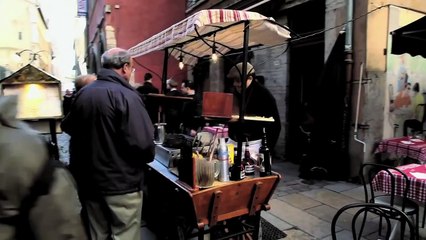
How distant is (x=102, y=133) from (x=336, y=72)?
493cm

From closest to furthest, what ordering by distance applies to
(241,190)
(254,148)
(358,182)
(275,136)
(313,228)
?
1. (241,190)
2. (254,148)
3. (275,136)
4. (313,228)
5. (358,182)

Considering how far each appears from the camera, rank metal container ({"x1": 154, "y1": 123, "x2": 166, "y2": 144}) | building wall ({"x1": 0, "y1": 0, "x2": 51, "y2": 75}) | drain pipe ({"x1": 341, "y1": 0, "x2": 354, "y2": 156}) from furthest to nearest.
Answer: building wall ({"x1": 0, "y1": 0, "x2": 51, "y2": 75}) < drain pipe ({"x1": 341, "y1": 0, "x2": 354, "y2": 156}) < metal container ({"x1": 154, "y1": 123, "x2": 166, "y2": 144})

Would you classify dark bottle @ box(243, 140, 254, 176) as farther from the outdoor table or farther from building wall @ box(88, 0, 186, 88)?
building wall @ box(88, 0, 186, 88)

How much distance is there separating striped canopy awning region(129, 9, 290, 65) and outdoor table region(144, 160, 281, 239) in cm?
133

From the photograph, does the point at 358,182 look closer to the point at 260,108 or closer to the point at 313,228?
the point at 313,228

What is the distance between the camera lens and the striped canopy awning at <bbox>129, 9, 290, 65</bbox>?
9.11 feet

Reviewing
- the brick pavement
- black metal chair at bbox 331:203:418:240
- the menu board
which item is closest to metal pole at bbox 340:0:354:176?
the brick pavement

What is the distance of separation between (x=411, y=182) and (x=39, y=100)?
16.5ft

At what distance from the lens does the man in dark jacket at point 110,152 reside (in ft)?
8.21

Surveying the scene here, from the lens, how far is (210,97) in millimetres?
2943

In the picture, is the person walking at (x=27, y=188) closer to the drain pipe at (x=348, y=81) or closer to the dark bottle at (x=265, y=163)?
the dark bottle at (x=265, y=163)

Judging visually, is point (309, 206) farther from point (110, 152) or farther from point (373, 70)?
point (110, 152)

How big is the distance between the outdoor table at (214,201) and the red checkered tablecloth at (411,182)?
1.40m

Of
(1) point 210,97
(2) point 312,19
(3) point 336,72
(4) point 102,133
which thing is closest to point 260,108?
(1) point 210,97
